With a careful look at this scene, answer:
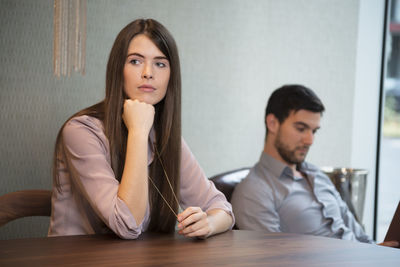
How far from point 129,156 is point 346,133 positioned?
2.47m

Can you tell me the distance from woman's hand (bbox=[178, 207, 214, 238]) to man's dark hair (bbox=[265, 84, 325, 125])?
1.23 metres

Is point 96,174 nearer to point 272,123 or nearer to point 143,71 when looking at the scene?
point 143,71

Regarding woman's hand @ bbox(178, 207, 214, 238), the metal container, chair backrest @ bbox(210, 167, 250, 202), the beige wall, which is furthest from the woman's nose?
the metal container

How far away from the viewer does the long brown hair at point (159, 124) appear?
1681 millimetres

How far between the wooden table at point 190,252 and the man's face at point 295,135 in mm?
1091

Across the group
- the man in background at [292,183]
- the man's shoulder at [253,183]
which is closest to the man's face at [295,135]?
the man in background at [292,183]

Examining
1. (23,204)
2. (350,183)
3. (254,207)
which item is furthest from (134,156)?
(350,183)

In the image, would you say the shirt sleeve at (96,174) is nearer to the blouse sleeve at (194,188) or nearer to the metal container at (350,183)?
the blouse sleeve at (194,188)

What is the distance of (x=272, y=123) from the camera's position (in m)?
2.62

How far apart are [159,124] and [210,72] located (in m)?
1.20

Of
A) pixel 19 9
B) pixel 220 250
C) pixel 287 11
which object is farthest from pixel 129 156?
pixel 287 11

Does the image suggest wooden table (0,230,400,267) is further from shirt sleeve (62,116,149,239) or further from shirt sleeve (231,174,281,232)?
shirt sleeve (231,174,281,232)

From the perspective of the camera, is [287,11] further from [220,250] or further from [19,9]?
[220,250]

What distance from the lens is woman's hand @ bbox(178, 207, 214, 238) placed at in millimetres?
1438
